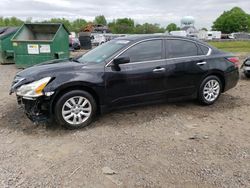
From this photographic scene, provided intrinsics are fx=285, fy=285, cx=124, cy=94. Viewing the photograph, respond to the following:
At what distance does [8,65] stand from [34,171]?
11.2 meters

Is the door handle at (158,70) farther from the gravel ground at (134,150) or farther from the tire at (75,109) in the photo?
the tire at (75,109)

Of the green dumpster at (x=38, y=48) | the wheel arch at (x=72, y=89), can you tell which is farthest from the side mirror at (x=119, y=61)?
the green dumpster at (x=38, y=48)

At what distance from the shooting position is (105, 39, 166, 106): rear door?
5.07 meters

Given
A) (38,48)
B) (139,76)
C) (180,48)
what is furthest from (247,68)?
(38,48)

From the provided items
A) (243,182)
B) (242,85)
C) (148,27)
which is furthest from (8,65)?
(148,27)

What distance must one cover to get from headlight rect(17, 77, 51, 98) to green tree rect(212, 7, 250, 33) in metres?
109

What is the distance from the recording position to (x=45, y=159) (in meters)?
3.87

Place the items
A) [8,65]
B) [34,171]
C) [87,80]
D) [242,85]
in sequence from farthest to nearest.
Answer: [8,65] < [242,85] < [87,80] < [34,171]

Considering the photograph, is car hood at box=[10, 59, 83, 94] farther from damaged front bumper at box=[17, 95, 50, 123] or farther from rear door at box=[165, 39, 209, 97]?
rear door at box=[165, 39, 209, 97]

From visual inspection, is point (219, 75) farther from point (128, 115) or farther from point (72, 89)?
point (72, 89)

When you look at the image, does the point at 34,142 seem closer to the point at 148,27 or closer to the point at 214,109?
the point at 214,109

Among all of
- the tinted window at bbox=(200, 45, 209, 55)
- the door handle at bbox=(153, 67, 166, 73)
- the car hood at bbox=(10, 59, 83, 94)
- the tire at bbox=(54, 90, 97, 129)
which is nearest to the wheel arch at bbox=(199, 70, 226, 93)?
the tinted window at bbox=(200, 45, 209, 55)

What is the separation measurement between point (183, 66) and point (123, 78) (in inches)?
53.0

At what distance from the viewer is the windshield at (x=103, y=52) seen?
17.1ft
